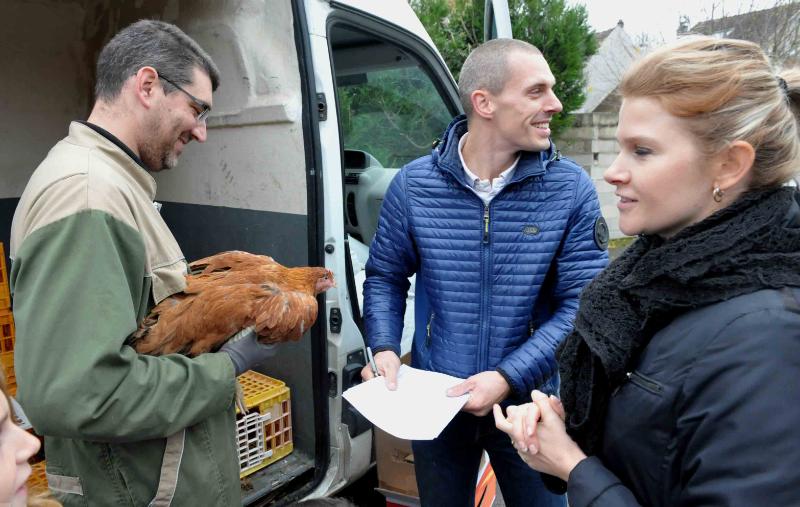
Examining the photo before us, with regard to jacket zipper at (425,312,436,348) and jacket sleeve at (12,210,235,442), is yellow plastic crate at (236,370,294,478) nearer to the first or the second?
jacket zipper at (425,312,436,348)

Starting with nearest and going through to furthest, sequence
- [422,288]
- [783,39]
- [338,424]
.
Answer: [422,288]
[338,424]
[783,39]

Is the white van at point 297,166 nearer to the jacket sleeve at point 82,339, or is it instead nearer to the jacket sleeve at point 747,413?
the jacket sleeve at point 82,339

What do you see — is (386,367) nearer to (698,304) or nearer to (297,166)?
(297,166)

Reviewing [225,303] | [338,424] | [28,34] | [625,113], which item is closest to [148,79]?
[225,303]

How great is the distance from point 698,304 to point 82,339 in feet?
4.35

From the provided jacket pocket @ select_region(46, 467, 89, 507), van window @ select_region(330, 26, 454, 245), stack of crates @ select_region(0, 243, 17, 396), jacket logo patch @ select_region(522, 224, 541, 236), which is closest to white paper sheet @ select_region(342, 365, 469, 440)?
jacket logo patch @ select_region(522, 224, 541, 236)

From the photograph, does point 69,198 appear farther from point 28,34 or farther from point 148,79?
point 28,34

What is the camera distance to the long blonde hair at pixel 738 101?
3.37 ft

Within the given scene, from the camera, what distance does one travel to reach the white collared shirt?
2035 mm

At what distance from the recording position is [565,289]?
2.02m

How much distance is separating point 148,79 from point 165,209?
1604 millimetres

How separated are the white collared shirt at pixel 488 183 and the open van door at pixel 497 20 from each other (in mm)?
1265

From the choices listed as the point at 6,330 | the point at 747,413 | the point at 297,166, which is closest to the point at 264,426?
the point at 297,166

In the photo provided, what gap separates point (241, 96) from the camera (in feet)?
8.20
